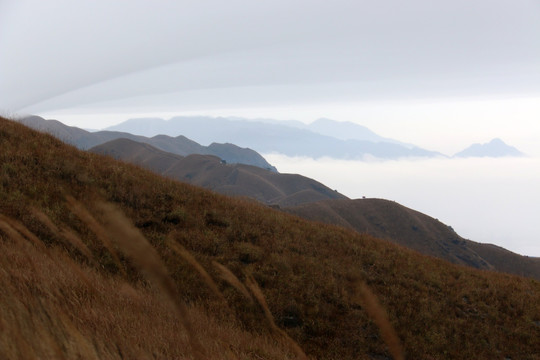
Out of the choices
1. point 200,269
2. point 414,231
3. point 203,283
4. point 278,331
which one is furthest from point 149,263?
point 414,231

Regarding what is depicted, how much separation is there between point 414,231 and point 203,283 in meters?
94.4

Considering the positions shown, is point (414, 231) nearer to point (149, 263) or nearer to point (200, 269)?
point (149, 263)

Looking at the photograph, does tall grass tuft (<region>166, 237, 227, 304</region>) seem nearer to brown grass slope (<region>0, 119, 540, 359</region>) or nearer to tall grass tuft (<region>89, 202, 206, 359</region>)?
brown grass slope (<region>0, 119, 540, 359</region>)

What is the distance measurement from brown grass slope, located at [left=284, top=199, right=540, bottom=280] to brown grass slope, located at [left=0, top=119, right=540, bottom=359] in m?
72.8

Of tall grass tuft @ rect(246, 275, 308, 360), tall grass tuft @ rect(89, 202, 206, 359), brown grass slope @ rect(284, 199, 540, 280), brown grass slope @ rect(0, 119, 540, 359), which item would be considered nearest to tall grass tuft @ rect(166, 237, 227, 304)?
brown grass slope @ rect(0, 119, 540, 359)

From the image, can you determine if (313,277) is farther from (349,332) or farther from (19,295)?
(19,295)

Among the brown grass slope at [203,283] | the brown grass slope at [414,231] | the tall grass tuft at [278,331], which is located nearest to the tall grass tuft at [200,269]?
the brown grass slope at [203,283]

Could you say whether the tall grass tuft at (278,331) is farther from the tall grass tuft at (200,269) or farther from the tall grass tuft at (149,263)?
the tall grass tuft at (149,263)

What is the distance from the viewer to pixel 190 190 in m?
13.1

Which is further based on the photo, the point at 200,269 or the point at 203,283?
the point at 203,283

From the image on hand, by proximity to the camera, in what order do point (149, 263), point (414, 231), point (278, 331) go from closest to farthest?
point (149, 263), point (278, 331), point (414, 231)

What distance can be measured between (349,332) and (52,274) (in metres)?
5.45

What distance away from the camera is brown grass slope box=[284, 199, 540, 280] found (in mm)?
87375

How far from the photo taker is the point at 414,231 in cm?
9362
